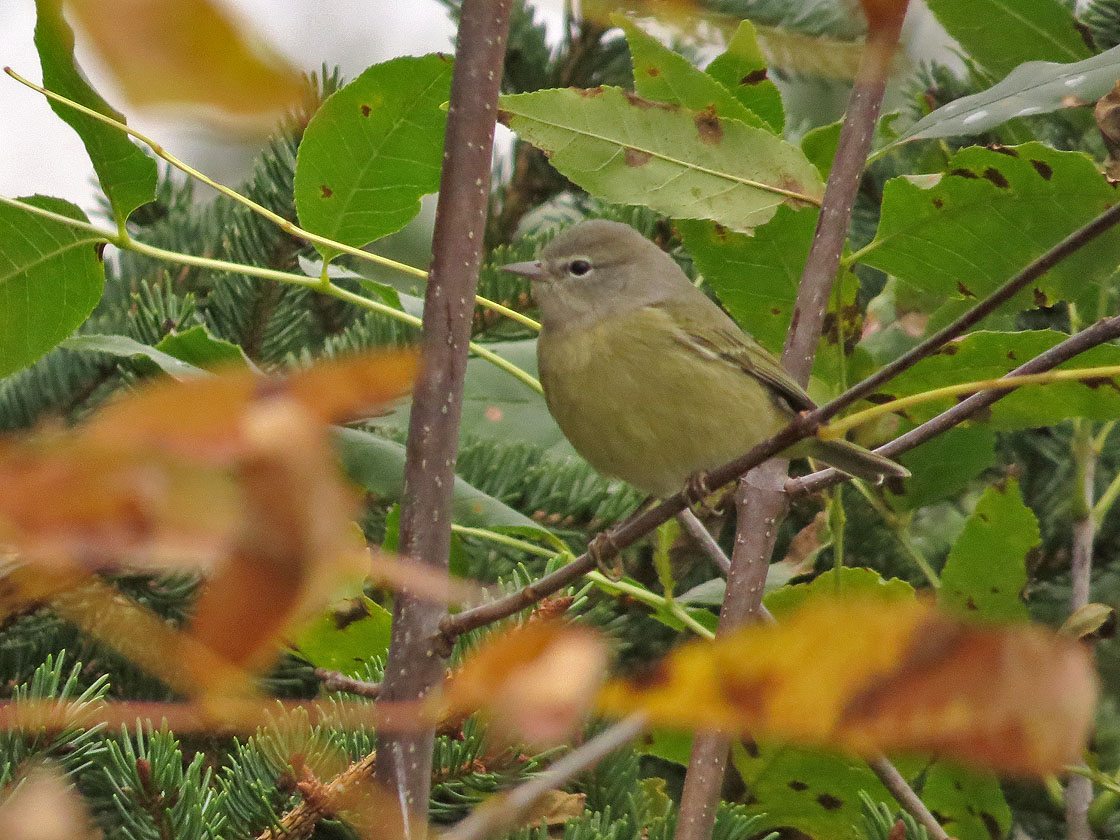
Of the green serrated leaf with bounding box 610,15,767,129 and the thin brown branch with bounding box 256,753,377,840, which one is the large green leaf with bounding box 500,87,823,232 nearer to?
the green serrated leaf with bounding box 610,15,767,129

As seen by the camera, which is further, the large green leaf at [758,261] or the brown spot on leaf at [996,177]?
the large green leaf at [758,261]

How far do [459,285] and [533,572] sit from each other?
0.95 metres

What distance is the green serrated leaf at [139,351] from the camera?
135cm

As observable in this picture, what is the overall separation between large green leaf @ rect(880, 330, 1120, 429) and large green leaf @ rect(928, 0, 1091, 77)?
1.40ft

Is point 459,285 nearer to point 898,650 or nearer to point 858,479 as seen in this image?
point 898,650

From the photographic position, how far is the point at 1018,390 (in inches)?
60.7

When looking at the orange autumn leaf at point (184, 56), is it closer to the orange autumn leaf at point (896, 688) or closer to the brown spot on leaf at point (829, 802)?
the orange autumn leaf at point (896, 688)

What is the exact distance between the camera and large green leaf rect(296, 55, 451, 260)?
52.5 inches

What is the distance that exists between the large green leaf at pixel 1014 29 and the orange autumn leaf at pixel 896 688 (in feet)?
4.70

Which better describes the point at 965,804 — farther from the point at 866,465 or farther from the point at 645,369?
the point at 645,369

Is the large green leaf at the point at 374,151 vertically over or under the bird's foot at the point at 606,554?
over

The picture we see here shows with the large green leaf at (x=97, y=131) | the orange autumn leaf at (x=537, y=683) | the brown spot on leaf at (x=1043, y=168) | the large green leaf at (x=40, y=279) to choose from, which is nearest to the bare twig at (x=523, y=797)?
the orange autumn leaf at (x=537, y=683)

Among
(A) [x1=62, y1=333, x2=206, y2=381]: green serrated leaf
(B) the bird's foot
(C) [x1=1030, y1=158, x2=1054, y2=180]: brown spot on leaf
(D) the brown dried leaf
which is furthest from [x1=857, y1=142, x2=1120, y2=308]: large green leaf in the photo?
(D) the brown dried leaf

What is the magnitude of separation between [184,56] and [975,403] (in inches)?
35.3
